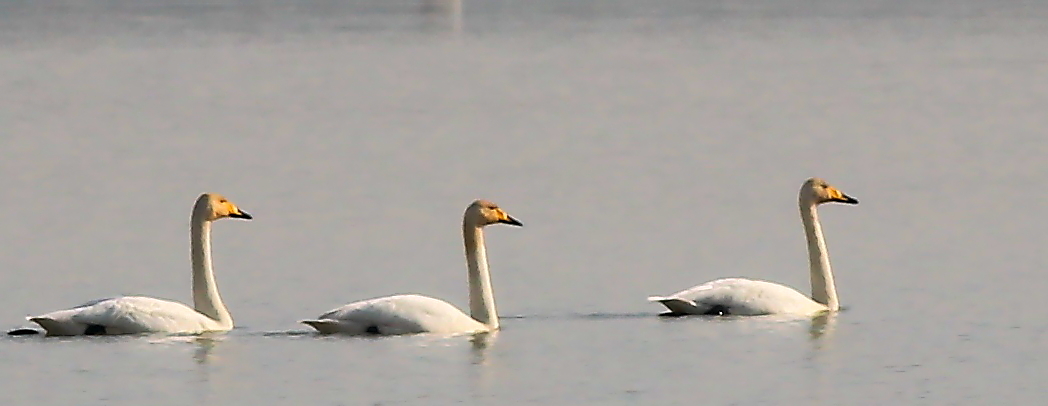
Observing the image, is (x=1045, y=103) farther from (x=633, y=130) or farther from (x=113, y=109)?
(x=113, y=109)

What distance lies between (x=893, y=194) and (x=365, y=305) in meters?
8.59

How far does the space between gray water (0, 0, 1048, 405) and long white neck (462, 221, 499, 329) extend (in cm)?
16

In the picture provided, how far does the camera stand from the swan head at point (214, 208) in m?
15.5

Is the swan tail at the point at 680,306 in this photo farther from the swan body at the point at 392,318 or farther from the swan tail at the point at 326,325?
the swan tail at the point at 326,325

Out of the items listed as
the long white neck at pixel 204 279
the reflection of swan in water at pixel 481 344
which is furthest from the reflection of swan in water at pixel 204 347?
the reflection of swan in water at pixel 481 344

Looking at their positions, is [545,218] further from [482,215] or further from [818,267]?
[482,215]

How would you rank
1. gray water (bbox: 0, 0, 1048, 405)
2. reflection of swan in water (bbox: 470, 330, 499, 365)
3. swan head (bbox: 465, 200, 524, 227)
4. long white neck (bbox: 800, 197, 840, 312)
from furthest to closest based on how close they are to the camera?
long white neck (bbox: 800, 197, 840, 312)
swan head (bbox: 465, 200, 524, 227)
reflection of swan in water (bbox: 470, 330, 499, 365)
gray water (bbox: 0, 0, 1048, 405)

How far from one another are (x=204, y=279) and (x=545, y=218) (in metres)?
5.73

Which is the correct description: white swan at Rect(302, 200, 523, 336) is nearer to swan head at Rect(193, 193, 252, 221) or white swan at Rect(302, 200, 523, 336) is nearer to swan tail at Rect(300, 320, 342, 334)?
swan tail at Rect(300, 320, 342, 334)

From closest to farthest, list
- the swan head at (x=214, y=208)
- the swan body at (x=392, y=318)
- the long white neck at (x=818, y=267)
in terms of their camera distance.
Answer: the swan body at (x=392, y=318)
the swan head at (x=214, y=208)
the long white neck at (x=818, y=267)

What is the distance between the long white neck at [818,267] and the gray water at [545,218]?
0.56 ft

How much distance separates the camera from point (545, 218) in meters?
20.5

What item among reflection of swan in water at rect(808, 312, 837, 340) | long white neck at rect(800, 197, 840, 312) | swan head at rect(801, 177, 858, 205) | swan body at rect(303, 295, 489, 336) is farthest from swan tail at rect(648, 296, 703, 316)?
swan head at rect(801, 177, 858, 205)

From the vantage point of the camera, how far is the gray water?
1353 cm
